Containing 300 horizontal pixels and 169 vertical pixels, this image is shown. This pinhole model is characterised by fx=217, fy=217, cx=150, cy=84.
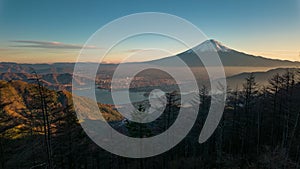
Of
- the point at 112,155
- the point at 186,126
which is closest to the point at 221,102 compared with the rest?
the point at 186,126

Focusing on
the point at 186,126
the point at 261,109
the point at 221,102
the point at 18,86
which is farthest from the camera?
the point at 18,86

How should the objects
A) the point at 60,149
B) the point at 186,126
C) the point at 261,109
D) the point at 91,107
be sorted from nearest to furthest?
the point at 60,149
the point at 186,126
the point at 261,109
the point at 91,107

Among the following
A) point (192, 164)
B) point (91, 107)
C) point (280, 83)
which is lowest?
point (91, 107)

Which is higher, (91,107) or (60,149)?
(60,149)

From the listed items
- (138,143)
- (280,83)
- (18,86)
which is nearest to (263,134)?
(280,83)

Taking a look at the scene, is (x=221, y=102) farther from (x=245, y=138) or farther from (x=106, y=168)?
(x=106, y=168)

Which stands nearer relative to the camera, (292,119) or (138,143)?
(292,119)

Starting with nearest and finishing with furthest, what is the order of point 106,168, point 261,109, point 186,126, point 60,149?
1. point 60,149
2. point 186,126
3. point 261,109
4. point 106,168

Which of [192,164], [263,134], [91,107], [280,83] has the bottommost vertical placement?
[91,107]

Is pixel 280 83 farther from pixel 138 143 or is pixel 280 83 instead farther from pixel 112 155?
pixel 112 155
